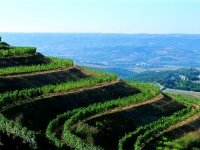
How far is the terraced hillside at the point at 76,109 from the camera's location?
112ft

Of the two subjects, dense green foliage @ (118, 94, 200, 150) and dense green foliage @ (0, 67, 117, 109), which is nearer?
dense green foliage @ (118, 94, 200, 150)

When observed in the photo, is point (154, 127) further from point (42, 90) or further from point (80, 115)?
point (42, 90)

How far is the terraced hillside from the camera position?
3400 cm

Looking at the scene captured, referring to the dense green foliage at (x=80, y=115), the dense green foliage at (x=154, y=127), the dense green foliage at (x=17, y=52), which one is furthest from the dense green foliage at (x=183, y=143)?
the dense green foliage at (x=17, y=52)

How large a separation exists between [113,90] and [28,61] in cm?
1733

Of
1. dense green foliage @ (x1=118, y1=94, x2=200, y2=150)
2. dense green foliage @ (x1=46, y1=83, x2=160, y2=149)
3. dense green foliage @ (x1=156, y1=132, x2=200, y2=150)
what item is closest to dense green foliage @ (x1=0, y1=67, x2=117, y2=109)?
dense green foliage @ (x1=46, y1=83, x2=160, y2=149)

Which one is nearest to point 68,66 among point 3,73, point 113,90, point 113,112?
point 113,90

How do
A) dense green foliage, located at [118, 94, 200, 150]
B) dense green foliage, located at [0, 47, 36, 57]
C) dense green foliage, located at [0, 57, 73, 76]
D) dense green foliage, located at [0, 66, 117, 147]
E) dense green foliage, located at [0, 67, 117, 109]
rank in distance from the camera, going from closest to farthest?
dense green foliage, located at [0, 66, 117, 147] → dense green foliage, located at [118, 94, 200, 150] → dense green foliage, located at [0, 67, 117, 109] → dense green foliage, located at [0, 57, 73, 76] → dense green foliage, located at [0, 47, 36, 57]

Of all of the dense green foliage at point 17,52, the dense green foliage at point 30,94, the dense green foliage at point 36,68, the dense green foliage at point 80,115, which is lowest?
the dense green foliage at point 80,115

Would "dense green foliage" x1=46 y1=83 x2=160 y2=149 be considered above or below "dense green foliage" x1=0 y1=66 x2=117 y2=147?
below

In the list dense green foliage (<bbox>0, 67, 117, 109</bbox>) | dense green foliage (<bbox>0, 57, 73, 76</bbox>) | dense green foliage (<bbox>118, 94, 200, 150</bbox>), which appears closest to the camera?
dense green foliage (<bbox>118, 94, 200, 150</bbox>)

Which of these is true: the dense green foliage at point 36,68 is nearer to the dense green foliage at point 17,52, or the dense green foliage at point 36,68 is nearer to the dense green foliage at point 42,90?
the dense green foliage at point 17,52

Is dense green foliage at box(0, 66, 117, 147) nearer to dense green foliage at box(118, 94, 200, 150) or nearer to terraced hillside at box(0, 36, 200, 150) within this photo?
terraced hillside at box(0, 36, 200, 150)

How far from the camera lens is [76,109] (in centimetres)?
4512
